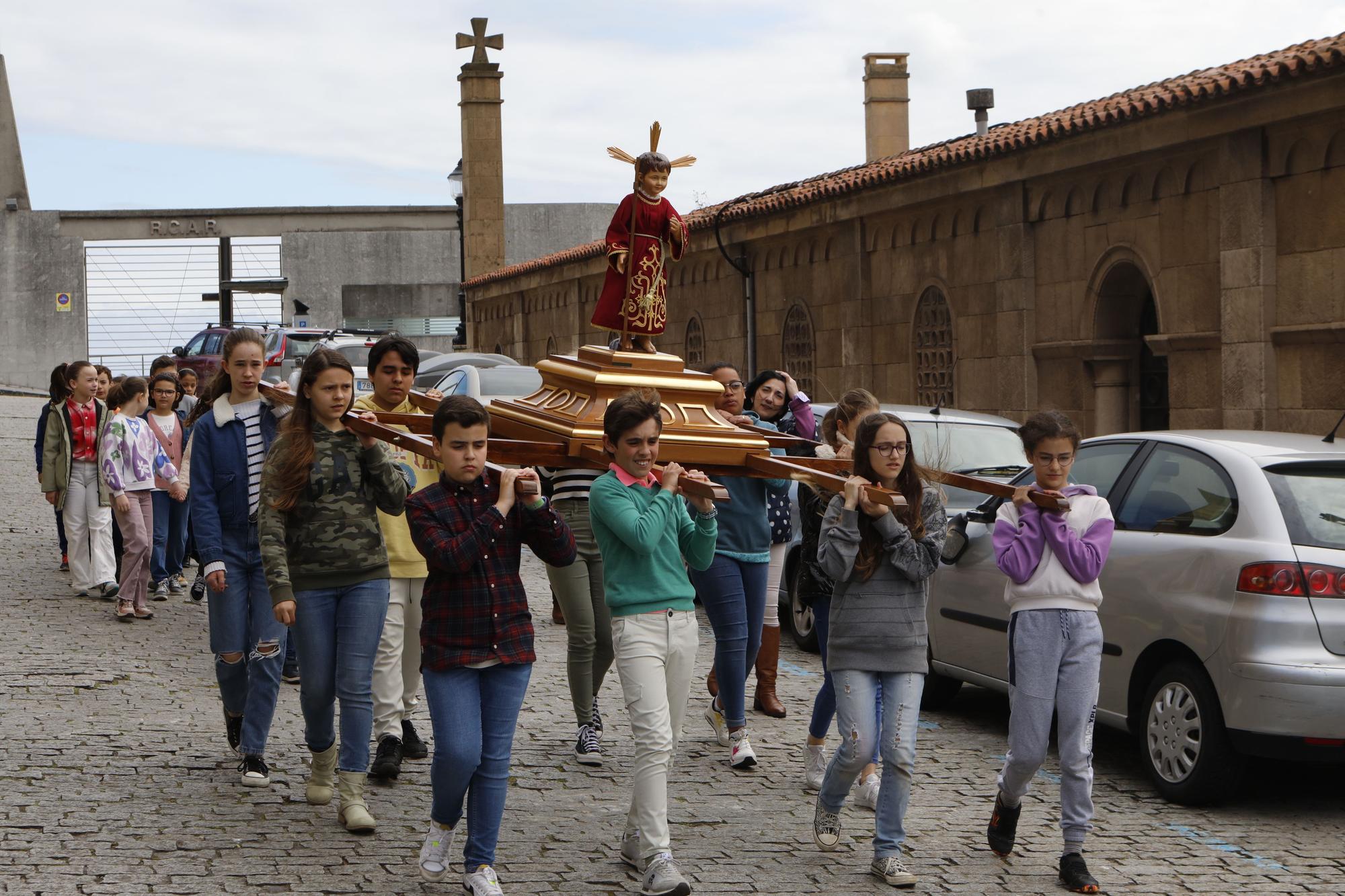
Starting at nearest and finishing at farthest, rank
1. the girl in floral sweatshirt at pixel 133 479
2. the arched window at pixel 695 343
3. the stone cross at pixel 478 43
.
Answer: the girl in floral sweatshirt at pixel 133 479
the arched window at pixel 695 343
the stone cross at pixel 478 43

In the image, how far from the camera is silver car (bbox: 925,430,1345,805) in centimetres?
639

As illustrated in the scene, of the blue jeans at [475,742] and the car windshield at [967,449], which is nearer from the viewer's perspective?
the blue jeans at [475,742]

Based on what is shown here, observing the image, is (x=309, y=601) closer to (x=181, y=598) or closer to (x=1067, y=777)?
(x=1067, y=777)

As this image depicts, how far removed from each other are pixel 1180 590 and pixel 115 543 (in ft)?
31.0

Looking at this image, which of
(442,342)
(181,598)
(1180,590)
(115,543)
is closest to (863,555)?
(1180,590)

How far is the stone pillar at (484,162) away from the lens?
1581 inches

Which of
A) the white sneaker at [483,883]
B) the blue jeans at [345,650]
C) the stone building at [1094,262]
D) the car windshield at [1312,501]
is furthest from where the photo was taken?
the stone building at [1094,262]

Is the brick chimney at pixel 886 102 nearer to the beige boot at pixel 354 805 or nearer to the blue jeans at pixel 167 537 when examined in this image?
the blue jeans at pixel 167 537

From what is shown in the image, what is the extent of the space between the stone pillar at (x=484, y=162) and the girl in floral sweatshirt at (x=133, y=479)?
2880cm

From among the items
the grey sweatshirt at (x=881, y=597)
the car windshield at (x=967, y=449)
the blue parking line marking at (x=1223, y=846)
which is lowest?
the blue parking line marking at (x=1223, y=846)

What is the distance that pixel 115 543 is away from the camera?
523 inches

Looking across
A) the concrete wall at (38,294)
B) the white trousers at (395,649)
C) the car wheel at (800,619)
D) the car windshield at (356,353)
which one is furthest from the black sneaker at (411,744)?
the concrete wall at (38,294)

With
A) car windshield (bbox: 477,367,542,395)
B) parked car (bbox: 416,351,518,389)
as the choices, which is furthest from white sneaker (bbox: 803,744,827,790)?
parked car (bbox: 416,351,518,389)

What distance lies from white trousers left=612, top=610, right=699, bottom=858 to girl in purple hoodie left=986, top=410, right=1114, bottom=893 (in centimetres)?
123
